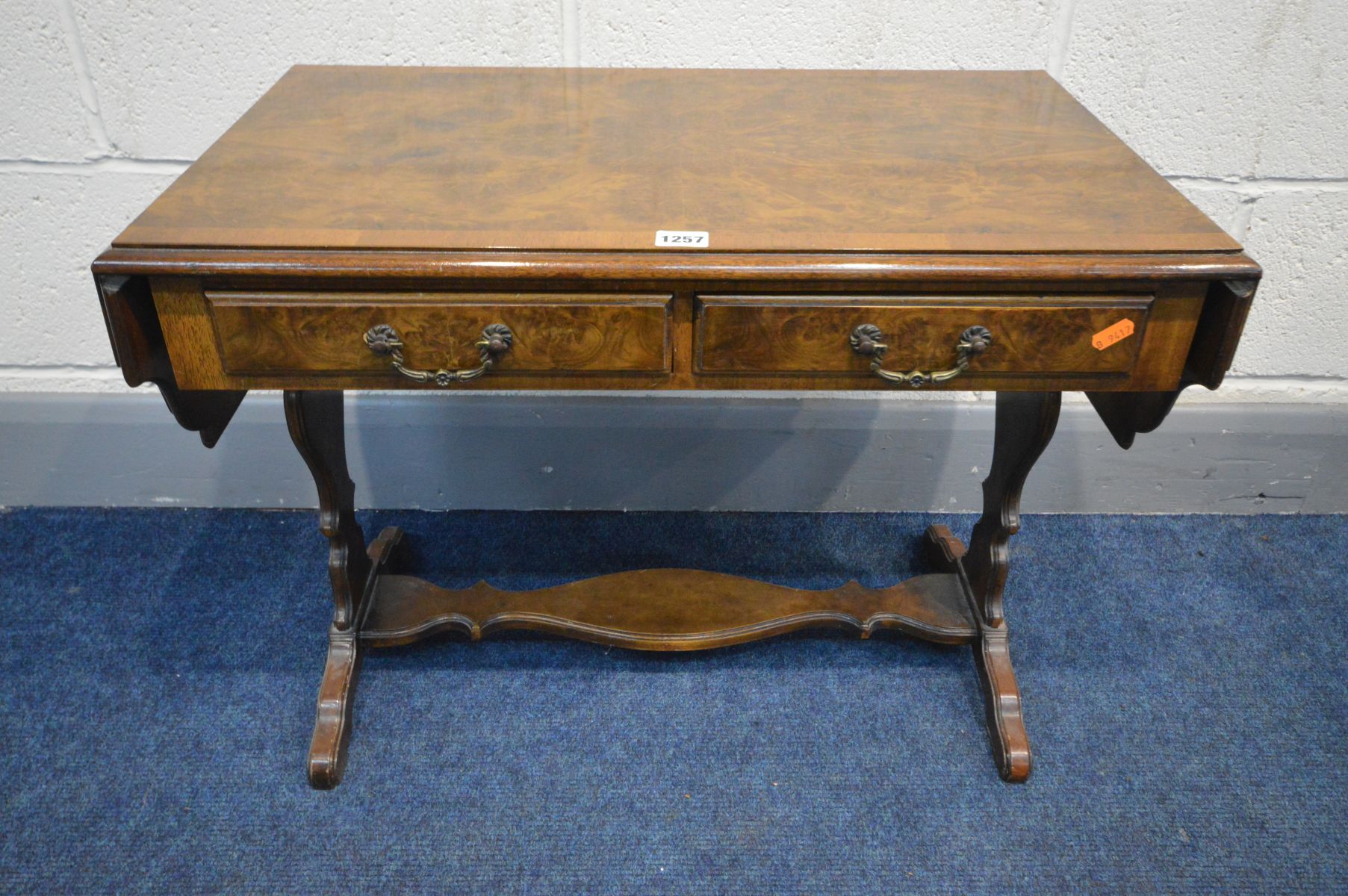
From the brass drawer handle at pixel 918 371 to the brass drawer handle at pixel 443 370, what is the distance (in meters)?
0.44

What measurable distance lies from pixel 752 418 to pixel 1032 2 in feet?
3.25

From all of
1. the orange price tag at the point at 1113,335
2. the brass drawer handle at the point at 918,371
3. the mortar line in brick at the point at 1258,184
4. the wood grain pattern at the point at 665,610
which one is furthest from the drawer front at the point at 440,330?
the mortar line in brick at the point at 1258,184

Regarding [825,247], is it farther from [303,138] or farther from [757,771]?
[757,771]

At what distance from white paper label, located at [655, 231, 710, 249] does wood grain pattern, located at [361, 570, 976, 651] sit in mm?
875

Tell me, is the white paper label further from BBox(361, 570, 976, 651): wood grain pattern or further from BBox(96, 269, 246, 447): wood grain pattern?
BBox(361, 570, 976, 651): wood grain pattern

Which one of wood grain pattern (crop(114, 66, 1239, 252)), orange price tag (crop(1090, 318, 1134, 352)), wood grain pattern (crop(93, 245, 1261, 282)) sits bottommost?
orange price tag (crop(1090, 318, 1134, 352))

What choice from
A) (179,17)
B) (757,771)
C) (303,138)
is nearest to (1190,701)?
(757,771)

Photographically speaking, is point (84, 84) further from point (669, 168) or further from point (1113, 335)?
point (1113, 335)

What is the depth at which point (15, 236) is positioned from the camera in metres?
2.09

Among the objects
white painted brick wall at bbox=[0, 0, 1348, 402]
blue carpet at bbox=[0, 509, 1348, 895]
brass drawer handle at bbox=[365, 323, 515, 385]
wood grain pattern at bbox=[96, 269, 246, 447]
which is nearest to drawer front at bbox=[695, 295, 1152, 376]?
brass drawer handle at bbox=[365, 323, 515, 385]

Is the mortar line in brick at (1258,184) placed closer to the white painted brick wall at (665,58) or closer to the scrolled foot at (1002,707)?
the white painted brick wall at (665,58)

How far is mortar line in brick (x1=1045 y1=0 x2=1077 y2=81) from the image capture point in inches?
75.9

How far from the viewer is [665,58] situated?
1.98m

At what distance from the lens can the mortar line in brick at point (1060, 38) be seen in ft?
6.33
